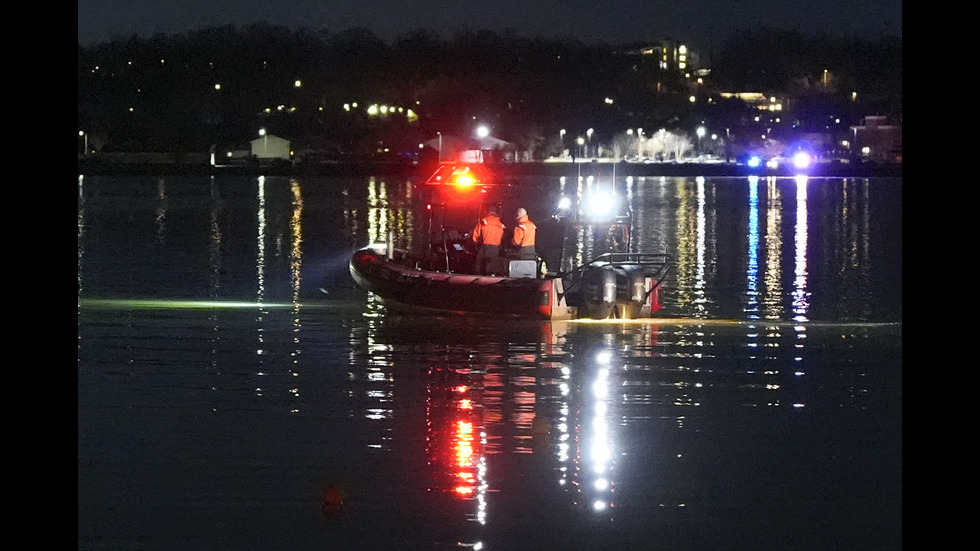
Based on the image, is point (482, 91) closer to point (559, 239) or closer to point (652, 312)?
point (559, 239)

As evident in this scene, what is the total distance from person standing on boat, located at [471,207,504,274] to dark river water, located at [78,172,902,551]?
4.69 ft

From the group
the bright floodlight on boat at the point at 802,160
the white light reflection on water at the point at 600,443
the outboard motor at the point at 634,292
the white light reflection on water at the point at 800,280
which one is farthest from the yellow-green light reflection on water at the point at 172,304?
the bright floodlight on boat at the point at 802,160

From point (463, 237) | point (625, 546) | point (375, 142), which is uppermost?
point (375, 142)

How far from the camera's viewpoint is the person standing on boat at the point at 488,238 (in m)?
23.1

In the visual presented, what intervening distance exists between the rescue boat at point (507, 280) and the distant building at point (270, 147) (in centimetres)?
10740

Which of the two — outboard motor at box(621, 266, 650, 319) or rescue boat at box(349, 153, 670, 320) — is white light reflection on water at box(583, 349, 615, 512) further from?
outboard motor at box(621, 266, 650, 319)

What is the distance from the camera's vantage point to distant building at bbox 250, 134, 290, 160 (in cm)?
13125

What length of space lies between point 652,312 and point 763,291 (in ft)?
19.7

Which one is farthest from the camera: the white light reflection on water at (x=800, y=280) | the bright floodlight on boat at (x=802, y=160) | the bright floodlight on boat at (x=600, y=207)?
the bright floodlight on boat at (x=802, y=160)

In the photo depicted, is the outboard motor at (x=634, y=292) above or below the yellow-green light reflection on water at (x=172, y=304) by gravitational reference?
above

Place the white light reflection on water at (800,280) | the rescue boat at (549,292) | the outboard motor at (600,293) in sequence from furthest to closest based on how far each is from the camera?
the white light reflection on water at (800,280)
the outboard motor at (600,293)
the rescue boat at (549,292)

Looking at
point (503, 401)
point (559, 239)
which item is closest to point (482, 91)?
point (559, 239)

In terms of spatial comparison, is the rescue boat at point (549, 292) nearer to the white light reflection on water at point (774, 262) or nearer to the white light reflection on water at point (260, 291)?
the white light reflection on water at point (260, 291)
